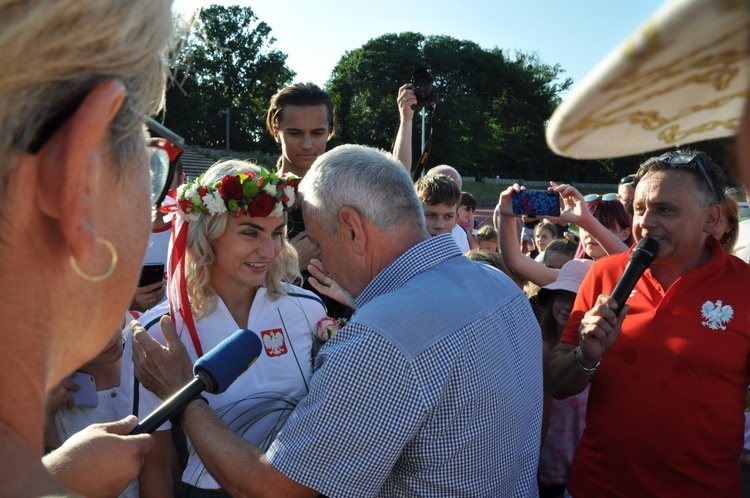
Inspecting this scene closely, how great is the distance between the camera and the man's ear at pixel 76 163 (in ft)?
2.90

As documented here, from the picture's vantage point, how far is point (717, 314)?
3.10m

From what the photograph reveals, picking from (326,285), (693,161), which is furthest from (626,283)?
(326,285)

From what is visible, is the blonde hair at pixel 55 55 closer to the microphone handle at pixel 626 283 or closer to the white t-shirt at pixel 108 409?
the white t-shirt at pixel 108 409

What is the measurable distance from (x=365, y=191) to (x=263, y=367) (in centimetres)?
114

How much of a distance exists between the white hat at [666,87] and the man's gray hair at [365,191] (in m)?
1.47

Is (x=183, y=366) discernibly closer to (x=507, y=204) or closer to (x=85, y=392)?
(x=85, y=392)

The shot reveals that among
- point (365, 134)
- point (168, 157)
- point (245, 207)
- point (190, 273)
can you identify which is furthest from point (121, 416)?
point (365, 134)

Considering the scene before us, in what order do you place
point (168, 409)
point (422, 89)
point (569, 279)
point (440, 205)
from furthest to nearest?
point (422, 89) → point (440, 205) → point (569, 279) → point (168, 409)

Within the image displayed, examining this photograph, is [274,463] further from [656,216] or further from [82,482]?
[656,216]

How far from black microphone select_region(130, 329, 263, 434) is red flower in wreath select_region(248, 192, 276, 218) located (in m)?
0.99

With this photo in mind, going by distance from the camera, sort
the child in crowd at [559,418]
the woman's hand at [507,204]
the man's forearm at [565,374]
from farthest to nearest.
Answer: the woman's hand at [507,204] → the child in crowd at [559,418] → the man's forearm at [565,374]

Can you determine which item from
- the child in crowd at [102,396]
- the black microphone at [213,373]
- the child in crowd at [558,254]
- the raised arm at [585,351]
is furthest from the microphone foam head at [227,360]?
the child in crowd at [558,254]

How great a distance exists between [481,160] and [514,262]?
2583 inches

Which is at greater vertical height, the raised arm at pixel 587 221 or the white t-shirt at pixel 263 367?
the raised arm at pixel 587 221
